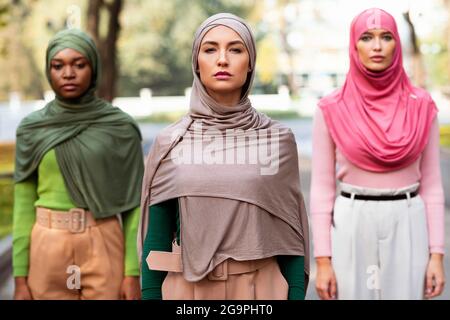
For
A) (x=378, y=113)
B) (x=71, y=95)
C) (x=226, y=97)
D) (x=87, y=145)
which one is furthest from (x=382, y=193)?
(x=71, y=95)

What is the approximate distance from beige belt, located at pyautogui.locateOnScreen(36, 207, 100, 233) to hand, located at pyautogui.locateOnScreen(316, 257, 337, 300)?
1.21m

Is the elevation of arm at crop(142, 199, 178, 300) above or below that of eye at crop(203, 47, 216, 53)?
below

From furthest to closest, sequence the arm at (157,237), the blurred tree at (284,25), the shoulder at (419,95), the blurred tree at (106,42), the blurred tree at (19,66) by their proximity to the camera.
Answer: the blurred tree at (19,66)
the blurred tree at (284,25)
the blurred tree at (106,42)
the shoulder at (419,95)
the arm at (157,237)

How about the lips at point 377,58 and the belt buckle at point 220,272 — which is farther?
the lips at point 377,58

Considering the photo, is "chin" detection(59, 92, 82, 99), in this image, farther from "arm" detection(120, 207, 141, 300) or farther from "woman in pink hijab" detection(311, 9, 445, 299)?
"woman in pink hijab" detection(311, 9, 445, 299)

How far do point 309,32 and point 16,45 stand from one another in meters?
21.6

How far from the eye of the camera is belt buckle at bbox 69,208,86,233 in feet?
14.8

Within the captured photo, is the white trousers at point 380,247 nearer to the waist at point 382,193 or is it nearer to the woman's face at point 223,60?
the waist at point 382,193

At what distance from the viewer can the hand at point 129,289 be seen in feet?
15.1

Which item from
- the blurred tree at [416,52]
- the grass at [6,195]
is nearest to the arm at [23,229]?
the grass at [6,195]

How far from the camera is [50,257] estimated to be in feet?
14.8

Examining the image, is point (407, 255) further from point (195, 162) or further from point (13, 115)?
point (13, 115)

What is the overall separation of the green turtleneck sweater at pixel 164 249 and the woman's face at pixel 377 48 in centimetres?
122

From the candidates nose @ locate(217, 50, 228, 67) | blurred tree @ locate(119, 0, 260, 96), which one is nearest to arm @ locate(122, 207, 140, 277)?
nose @ locate(217, 50, 228, 67)
